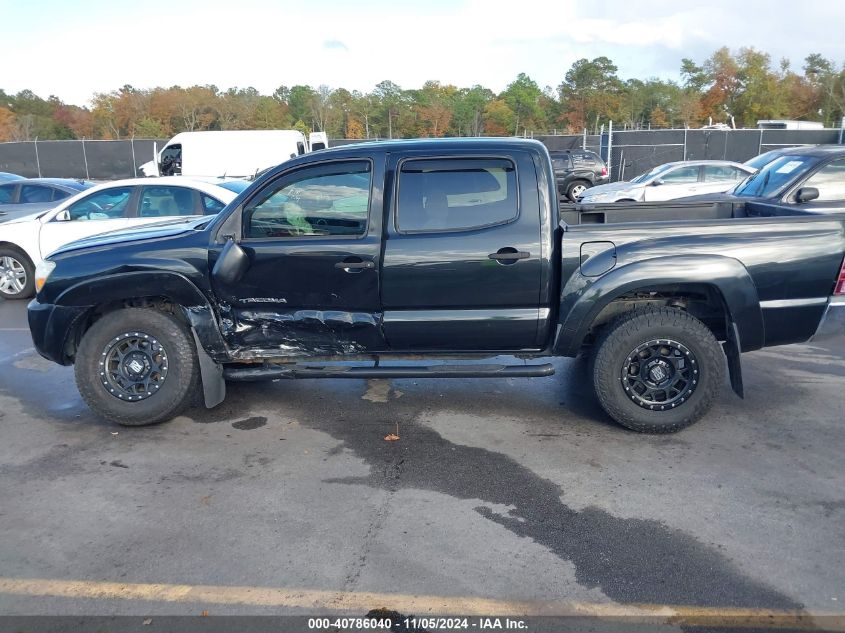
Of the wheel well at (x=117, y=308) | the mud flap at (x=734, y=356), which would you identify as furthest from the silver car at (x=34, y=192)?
the mud flap at (x=734, y=356)

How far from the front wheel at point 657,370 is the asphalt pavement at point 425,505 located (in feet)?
0.62

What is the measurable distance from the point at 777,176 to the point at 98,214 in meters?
9.04

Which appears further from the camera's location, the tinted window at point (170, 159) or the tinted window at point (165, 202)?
the tinted window at point (170, 159)

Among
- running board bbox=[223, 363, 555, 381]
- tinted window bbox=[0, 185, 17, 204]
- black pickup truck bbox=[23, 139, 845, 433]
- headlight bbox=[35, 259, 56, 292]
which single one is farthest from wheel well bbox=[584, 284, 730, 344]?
tinted window bbox=[0, 185, 17, 204]

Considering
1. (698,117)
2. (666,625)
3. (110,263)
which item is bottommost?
(666,625)

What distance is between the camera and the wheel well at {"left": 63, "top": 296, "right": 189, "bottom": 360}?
5387mm

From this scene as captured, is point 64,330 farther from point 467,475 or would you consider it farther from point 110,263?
point 467,475

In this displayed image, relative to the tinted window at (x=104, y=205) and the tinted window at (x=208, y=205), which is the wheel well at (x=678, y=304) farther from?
the tinted window at (x=104, y=205)

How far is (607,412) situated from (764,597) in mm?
1941

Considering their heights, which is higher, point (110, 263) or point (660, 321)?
point (110, 263)

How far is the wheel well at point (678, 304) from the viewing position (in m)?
4.98

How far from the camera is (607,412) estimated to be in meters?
5.10

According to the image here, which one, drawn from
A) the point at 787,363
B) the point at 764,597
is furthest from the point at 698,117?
the point at 764,597

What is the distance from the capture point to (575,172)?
2392 cm
